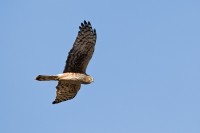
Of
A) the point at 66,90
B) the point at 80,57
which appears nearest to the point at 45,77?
the point at 80,57

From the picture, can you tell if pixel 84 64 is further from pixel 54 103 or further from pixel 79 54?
pixel 54 103

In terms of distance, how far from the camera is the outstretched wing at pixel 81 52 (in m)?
15.5

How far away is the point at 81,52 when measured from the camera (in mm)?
15508

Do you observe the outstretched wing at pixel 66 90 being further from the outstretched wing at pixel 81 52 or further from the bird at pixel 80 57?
the outstretched wing at pixel 81 52

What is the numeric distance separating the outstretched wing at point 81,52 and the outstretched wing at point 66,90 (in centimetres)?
65

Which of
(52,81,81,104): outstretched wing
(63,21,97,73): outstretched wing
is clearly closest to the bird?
(63,21,97,73): outstretched wing

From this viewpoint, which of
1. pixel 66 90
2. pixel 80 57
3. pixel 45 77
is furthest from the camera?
pixel 66 90

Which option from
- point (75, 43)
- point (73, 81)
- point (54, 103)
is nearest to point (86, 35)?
point (75, 43)

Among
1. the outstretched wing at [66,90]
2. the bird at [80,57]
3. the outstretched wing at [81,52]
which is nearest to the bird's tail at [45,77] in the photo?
the bird at [80,57]

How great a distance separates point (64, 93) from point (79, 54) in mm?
1509

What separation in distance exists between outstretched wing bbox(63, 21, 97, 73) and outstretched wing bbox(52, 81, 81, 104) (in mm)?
649

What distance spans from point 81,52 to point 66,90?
4.70ft

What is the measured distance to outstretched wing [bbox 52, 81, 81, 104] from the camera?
52.9 ft

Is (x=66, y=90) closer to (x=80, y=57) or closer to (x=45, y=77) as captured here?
(x=80, y=57)
